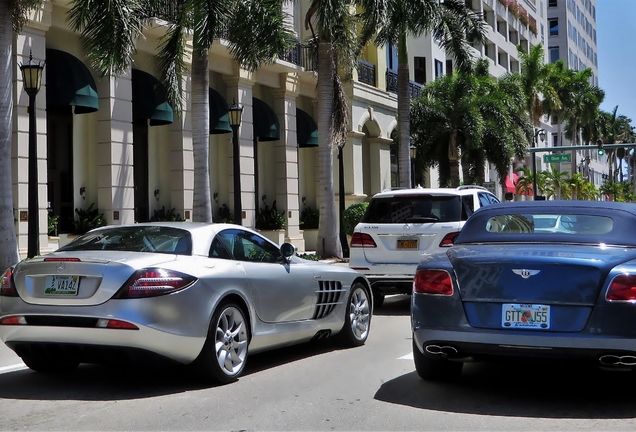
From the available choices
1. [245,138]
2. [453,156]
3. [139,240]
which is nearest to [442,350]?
[139,240]

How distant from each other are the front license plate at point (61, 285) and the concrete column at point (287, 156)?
2460 cm

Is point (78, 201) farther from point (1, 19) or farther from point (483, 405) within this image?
point (483, 405)

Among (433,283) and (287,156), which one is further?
(287,156)

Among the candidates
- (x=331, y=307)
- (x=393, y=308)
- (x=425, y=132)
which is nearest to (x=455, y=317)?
(x=331, y=307)

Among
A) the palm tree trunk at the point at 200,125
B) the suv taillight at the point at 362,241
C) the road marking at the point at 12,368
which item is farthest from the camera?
the palm tree trunk at the point at 200,125

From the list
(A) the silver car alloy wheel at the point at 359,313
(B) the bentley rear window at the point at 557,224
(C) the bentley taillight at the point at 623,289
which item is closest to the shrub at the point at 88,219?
(A) the silver car alloy wheel at the point at 359,313

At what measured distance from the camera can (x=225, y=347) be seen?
7.62 m

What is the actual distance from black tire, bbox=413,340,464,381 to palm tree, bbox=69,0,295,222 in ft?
37.5

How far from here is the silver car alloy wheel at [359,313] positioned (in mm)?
9984

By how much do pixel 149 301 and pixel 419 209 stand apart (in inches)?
277

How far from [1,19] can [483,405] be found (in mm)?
13143

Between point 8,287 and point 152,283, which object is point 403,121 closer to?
A: point 8,287

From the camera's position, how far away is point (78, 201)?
78.1 ft

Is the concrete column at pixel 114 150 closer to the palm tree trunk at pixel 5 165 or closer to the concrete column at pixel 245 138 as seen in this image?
the concrete column at pixel 245 138
